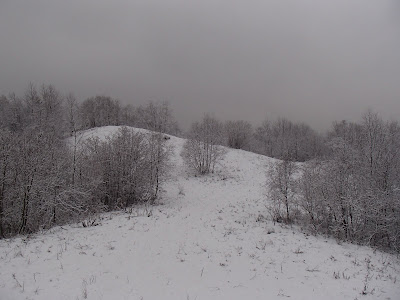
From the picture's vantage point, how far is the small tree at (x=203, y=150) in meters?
34.8

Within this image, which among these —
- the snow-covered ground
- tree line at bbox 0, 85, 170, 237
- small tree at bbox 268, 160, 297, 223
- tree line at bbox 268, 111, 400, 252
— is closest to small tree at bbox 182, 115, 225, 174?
tree line at bbox 0, 85, 170, 237

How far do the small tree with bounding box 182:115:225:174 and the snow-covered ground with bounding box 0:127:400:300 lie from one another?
19.1m

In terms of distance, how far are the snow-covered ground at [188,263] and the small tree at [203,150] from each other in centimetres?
1914

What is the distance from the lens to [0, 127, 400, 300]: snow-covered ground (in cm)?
718

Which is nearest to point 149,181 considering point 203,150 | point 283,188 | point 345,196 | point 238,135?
point 283,188

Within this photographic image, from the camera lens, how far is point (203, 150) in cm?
3594

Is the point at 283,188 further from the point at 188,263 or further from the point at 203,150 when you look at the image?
the point at 203,150

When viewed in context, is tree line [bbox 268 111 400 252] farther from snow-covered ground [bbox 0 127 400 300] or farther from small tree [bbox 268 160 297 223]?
snow-covered ground [bbox 0 127 400 300]

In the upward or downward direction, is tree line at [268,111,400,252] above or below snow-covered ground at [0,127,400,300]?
above

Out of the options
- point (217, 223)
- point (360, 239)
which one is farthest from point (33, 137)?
point (360, 239)

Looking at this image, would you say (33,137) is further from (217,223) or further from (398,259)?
(398,259)

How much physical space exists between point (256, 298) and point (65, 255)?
712 cm

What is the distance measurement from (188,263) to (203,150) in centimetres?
2705

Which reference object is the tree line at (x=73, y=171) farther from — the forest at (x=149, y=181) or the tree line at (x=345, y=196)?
the tree line at (x=345, y=196)
